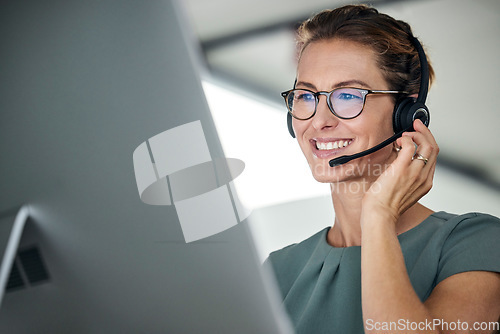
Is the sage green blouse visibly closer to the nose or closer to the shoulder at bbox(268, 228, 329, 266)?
the shoulder at bbox(268, 228, 329, 266)

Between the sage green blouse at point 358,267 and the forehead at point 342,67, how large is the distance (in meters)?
0.31

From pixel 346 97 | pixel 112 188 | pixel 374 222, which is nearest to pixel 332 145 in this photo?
pixel 346 97

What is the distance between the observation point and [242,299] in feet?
2.30

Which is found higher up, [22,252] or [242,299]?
[22,252]

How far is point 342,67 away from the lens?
1.02m

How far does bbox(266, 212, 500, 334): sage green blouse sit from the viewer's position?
874mm

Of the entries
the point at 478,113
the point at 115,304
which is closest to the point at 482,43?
the point at 478,113

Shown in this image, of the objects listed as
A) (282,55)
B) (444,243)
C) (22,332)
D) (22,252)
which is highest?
(282,55)

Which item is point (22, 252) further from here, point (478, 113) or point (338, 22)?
point (478, 113)

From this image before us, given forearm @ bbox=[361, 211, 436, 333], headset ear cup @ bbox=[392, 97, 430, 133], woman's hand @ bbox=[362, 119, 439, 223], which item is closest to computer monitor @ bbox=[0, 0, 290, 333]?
forearm @ bbox=[361, 211, 436, 333]

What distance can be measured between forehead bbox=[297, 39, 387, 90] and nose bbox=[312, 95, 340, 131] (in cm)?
3

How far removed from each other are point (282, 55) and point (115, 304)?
0.67 metres

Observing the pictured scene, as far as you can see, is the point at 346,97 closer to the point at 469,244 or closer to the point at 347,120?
the point at 347,120

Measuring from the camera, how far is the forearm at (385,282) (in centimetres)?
75
